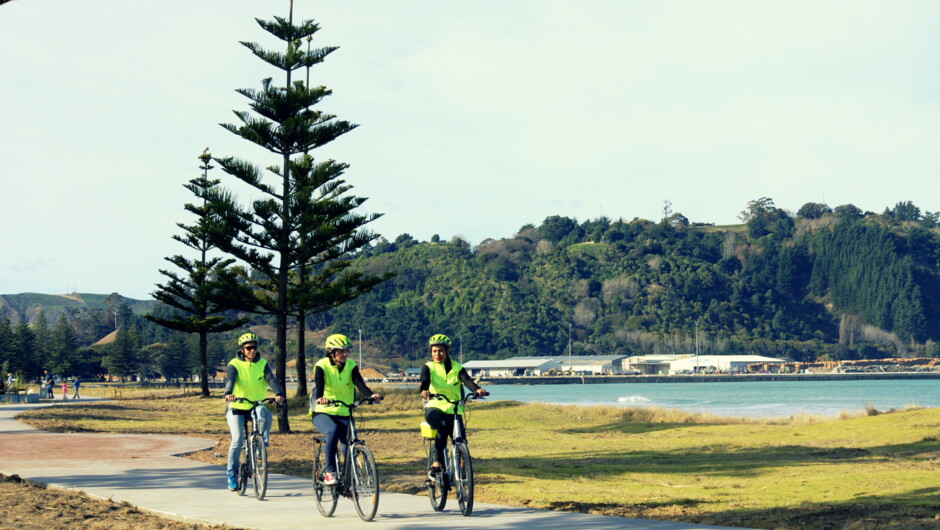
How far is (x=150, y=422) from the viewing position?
88.5 feet

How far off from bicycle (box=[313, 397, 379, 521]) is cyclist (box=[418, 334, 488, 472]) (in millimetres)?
526

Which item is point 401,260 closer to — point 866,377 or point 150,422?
point 866,377

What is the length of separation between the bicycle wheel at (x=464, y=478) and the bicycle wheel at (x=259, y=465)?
6.60 feet

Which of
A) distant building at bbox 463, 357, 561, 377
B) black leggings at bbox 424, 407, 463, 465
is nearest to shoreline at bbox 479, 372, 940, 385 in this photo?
distant building at bbox 463, 357, 561, 377

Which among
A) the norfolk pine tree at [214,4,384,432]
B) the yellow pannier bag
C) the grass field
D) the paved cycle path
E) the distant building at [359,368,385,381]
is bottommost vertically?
the distant building at [359,368,385,381]

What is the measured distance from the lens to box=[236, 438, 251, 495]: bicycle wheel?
408 inches

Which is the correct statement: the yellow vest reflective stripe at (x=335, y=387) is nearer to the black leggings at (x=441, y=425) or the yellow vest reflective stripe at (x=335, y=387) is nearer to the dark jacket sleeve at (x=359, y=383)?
the dark jacket sleeve at (x=359, y=383)

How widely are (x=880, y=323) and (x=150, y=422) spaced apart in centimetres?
17463

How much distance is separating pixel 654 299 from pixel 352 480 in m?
171

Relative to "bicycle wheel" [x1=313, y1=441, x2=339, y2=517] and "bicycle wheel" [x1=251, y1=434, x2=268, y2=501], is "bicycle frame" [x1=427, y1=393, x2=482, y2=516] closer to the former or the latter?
"bicycle wheel" [x1=313, y1=441, x2=339, y2=517]

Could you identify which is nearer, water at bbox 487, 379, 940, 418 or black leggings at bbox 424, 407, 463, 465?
black leggings at bbox 424, 407, 463, 465

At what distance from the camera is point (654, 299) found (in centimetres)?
17712

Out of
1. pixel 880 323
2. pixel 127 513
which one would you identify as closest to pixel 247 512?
pixel 127 513

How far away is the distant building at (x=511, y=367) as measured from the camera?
15238cm
